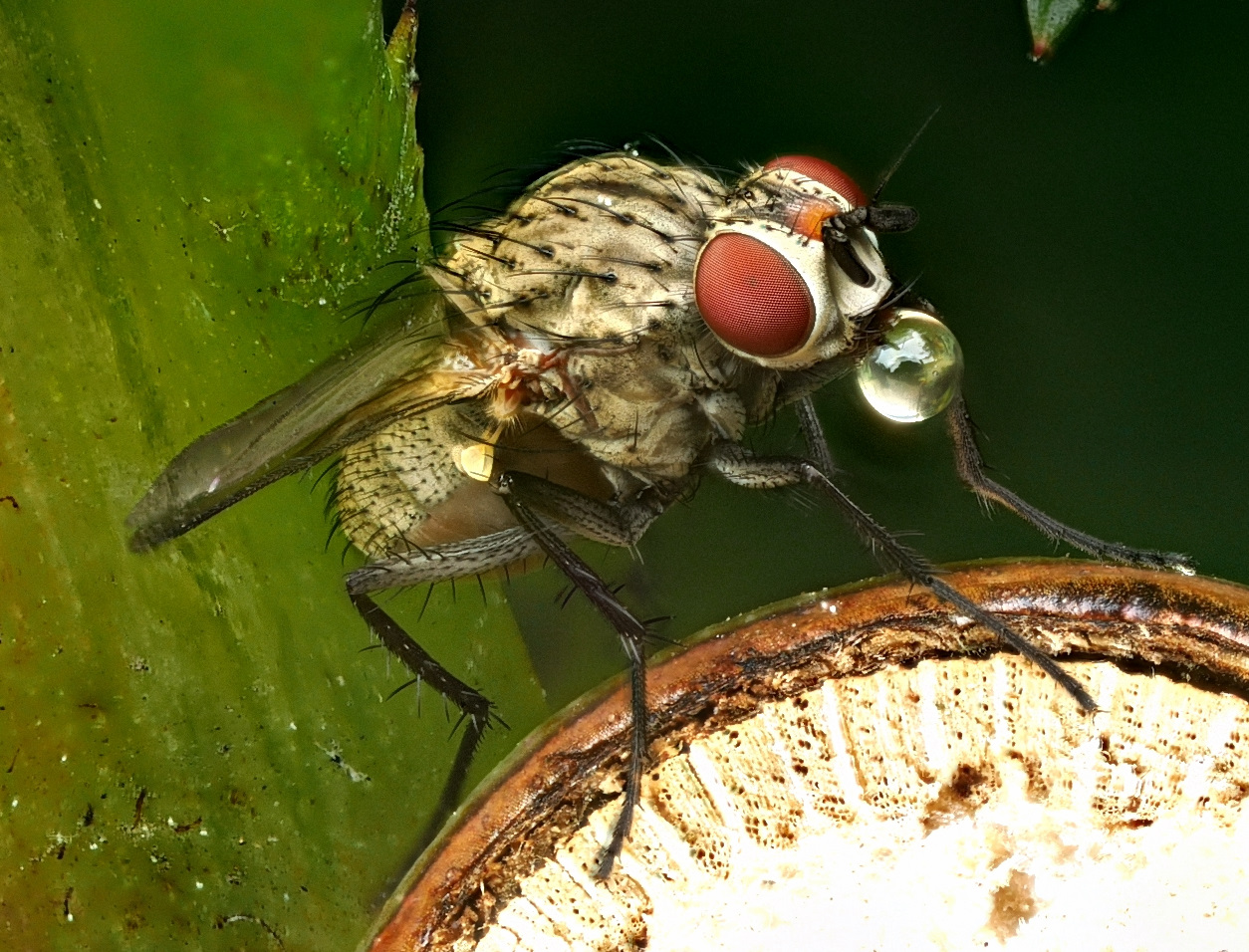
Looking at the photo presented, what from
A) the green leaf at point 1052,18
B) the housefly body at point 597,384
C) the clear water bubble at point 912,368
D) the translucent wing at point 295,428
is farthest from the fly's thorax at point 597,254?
the green leaf at point 1052,18

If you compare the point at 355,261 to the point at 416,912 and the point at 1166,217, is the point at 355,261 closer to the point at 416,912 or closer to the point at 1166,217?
the point at 416,912

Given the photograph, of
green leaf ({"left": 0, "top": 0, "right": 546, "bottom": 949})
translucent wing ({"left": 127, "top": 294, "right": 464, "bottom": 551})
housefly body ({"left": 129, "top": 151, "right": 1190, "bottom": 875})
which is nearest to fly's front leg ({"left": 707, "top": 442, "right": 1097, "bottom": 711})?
housefly body ({"left": 129, "top": 151, "right": 1190, "bottom": 875})

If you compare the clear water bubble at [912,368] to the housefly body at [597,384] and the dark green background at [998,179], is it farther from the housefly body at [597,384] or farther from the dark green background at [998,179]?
the dark green background at [998,179]

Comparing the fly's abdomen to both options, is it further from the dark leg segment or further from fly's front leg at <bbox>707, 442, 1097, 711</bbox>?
fly's front leg at <bbox>707, 442, 1097, 711</bbox>

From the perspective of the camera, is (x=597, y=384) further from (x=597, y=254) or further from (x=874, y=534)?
(x=874, y=534)

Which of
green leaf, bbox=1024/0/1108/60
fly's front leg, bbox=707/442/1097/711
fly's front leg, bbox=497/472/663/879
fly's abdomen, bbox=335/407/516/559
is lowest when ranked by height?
fly's abdomen, bbox=335/407/516/559

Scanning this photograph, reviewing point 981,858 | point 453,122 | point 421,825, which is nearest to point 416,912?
point 981,858
